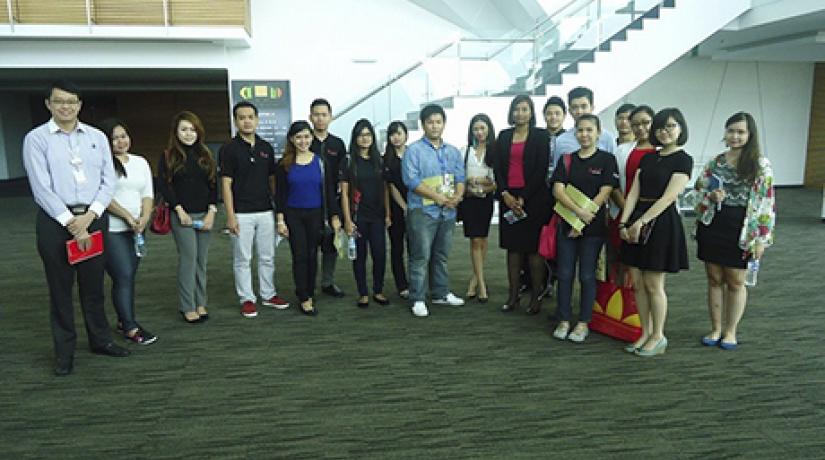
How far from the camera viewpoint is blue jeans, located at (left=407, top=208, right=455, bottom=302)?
409 cm

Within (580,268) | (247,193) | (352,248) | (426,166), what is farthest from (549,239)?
(247,193)

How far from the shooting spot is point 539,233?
12.8 feet

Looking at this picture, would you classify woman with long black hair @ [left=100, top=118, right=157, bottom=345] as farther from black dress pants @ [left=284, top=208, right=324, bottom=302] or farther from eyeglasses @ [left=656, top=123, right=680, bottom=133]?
eyeglasses @ [left=656, top=123, right=680, bottom=133]

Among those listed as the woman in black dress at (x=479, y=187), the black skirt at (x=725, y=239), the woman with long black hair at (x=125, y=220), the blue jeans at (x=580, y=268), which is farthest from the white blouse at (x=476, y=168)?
the woman with long black hair at (x=125, y=220)

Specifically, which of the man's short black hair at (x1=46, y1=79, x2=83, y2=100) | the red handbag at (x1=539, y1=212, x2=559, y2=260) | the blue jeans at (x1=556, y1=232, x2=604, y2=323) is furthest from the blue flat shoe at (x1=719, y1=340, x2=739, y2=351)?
the man's short black hair at (x1=46, y1=79, x2=83, y2=100)

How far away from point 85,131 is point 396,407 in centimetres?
224

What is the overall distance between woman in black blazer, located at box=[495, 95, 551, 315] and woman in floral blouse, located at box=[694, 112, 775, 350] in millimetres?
982

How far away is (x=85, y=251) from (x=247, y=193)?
1130mm

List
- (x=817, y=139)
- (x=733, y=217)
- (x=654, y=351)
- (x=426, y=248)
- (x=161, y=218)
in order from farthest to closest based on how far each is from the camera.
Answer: (x=817, y=139), (x=426, y=248), (x=161, y=218), (x=654, y=351), (x=733, y=217)

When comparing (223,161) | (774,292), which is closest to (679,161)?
(774,292)

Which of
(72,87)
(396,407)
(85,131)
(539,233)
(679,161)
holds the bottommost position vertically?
(396,407)

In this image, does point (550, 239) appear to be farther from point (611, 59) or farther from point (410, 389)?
point (611, 59)

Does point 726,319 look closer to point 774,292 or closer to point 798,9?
point 774,292

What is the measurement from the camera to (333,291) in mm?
4711
